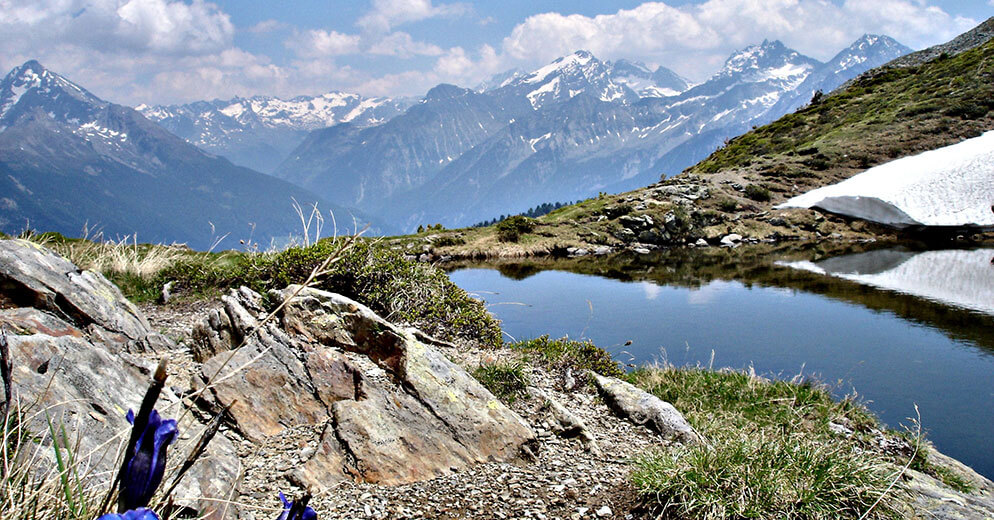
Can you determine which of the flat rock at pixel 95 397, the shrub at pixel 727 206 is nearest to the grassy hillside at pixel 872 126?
the shrub at pixel 727 206

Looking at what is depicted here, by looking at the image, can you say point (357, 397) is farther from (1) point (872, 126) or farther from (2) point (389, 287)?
(1) point (872, 126)

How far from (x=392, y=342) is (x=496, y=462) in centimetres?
192

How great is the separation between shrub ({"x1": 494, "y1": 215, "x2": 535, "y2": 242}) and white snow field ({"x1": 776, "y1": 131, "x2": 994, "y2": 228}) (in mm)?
20384

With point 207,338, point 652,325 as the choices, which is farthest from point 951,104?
point 207,338

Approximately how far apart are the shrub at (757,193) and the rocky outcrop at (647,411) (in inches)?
1573

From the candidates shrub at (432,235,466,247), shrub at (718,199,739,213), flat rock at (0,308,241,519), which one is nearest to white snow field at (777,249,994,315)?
shrub at (718,199,739,213)

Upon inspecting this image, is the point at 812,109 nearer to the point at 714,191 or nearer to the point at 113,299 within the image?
the point at 714,191

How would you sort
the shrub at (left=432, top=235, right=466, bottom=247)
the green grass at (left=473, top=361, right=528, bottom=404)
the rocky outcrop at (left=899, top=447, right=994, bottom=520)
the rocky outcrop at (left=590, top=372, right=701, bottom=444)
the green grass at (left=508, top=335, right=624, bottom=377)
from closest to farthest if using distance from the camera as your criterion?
the rocky outcrop at (left=899, top=447, right=994, bottom=520), the rocky outcrop at (left=590, top=372, right=701, bottom=444), the green grass at (left=473, top=361, right=528, bottom=404), the green grass at (left=508, top=335, right=624, bottom=377), the shrub at (left=432, top=235, right=466, bottom=247)

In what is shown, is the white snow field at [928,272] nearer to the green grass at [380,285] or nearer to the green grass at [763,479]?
the green grass at [763,479]

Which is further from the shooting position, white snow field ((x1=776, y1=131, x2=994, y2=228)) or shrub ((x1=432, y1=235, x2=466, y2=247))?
shrub ((x1=432, y1=235, x2=466, y2=247))

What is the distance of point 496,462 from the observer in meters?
5.44

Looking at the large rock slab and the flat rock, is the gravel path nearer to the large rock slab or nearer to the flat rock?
the flat rock

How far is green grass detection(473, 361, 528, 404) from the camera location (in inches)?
260

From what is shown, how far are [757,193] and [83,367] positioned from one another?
4526cm
